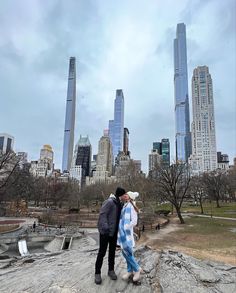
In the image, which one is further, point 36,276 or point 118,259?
point 118,259

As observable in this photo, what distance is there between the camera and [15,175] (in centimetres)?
3481

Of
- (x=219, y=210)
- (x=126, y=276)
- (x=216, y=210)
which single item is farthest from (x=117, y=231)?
(x=216, y=210)

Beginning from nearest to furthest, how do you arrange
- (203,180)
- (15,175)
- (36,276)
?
(36,276), (15,175), (203,180)

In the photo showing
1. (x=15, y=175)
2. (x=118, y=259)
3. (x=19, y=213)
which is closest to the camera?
(x=118, y=259)

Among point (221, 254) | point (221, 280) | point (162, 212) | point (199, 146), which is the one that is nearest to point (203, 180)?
point (162, 212)

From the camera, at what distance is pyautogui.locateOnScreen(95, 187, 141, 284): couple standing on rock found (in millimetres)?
4770

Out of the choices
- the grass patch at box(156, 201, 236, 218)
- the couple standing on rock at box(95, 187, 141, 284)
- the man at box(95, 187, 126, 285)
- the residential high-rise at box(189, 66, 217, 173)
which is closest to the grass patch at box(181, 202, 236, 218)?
the grass patch at box(156, 201, 236, 218)

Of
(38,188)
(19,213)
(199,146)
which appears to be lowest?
(19,213)

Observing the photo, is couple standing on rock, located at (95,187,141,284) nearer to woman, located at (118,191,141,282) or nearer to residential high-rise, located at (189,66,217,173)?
woman, located at (118,191,141,282)

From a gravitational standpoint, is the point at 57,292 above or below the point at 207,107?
below

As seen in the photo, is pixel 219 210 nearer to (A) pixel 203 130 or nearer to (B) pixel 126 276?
(B) pixel 126 276

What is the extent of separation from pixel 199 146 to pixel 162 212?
134771 mm

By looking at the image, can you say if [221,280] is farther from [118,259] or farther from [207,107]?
[207,107]

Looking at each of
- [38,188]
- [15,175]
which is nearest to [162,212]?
[15,175]
